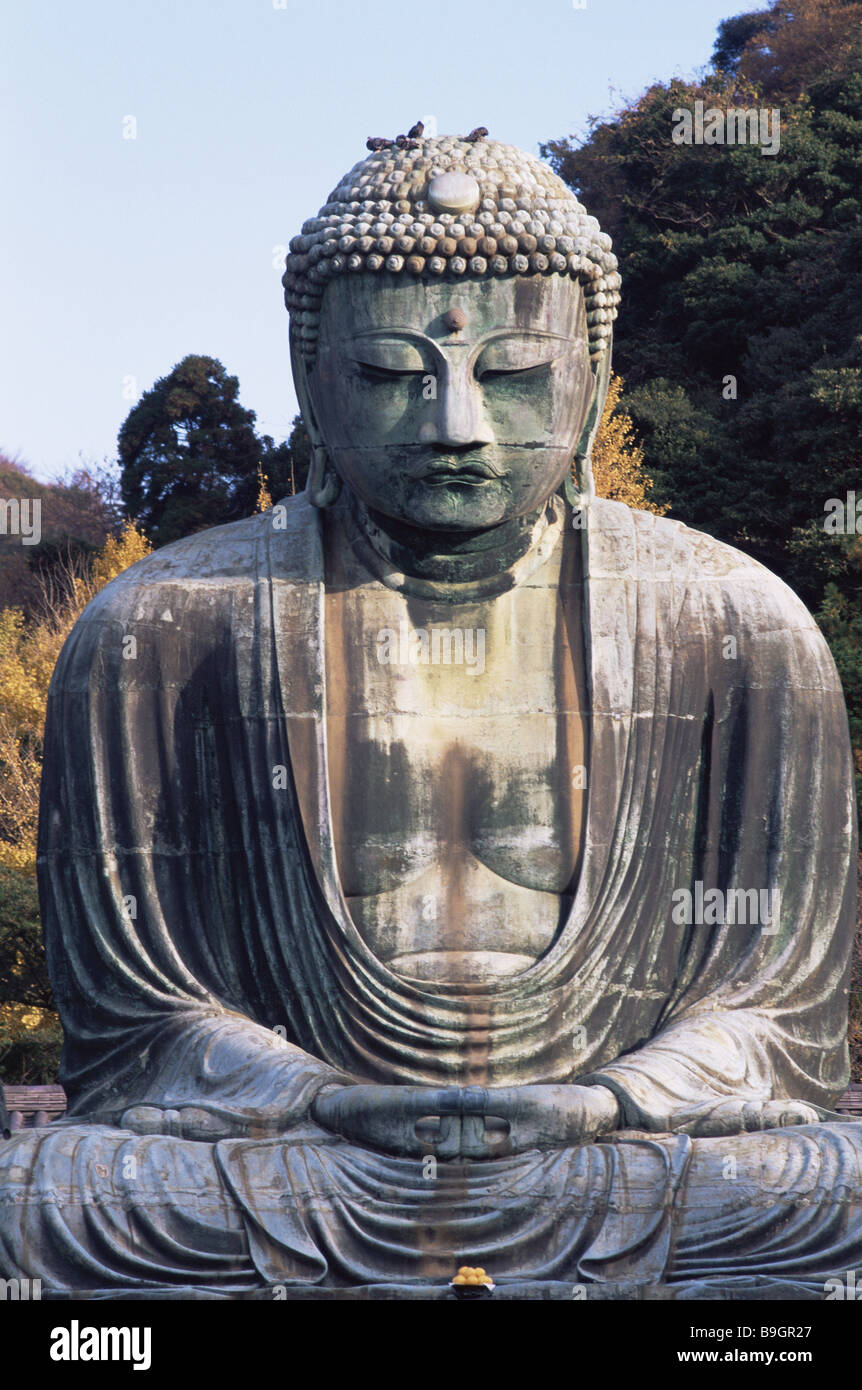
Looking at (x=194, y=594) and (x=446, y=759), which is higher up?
(x=194, y=594)

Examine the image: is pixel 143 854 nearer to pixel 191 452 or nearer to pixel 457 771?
pixel 457 771

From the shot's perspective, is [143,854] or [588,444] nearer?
[143,854]

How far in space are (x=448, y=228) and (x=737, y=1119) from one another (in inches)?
128

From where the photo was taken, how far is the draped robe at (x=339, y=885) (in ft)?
24.8

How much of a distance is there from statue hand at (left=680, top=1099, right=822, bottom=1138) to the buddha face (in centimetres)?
225

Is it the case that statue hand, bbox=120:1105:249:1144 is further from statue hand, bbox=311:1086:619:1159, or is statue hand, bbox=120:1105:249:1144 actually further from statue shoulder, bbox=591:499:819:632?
statue shoulder, bbox=591:499:819:632

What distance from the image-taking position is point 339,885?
8.03m

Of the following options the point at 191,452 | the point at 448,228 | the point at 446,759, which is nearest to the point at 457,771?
the point at 446,759

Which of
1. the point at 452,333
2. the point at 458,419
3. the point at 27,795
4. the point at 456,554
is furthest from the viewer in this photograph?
the point at 27,795

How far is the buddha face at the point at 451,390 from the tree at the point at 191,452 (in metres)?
22.7

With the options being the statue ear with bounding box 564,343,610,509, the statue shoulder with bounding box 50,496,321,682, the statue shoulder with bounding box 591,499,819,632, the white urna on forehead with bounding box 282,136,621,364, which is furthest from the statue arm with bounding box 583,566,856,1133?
the statue shoulder with bounding box 50,496,321,682

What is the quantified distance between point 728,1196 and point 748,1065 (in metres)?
0.88
